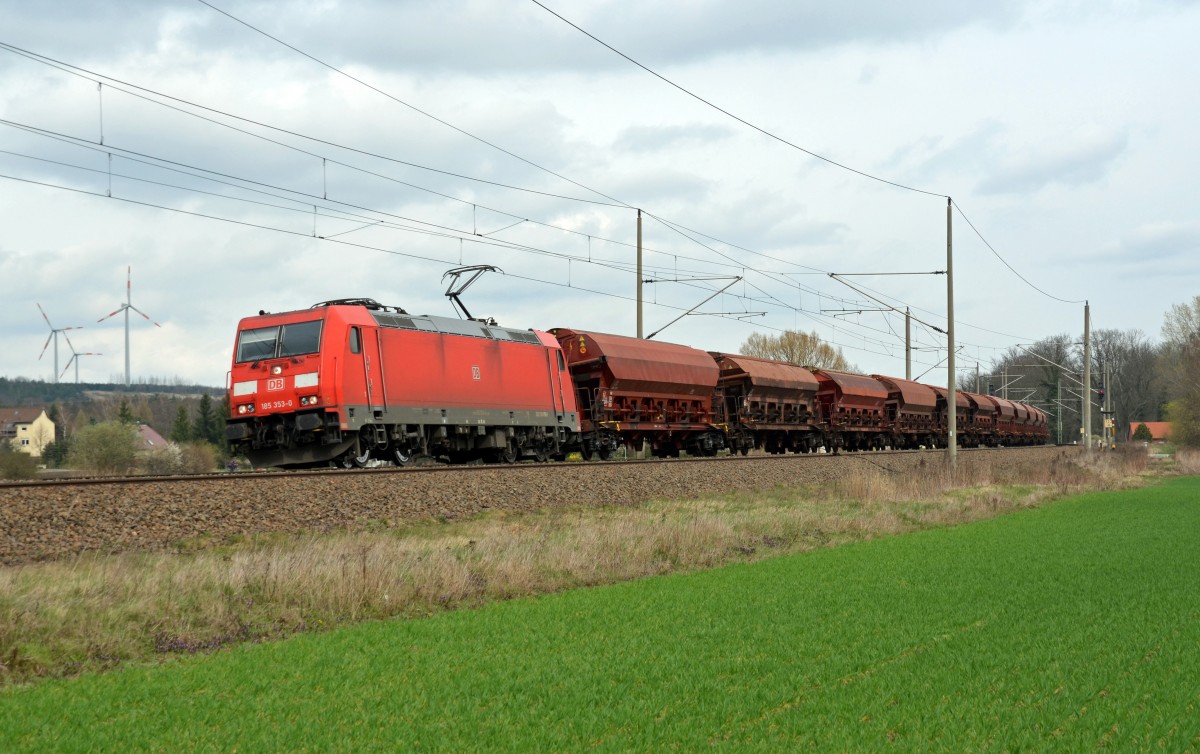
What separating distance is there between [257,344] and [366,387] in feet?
9.36

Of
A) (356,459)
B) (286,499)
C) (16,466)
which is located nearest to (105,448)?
(16,466)

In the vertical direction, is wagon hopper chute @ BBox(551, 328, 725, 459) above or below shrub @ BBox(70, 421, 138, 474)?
above

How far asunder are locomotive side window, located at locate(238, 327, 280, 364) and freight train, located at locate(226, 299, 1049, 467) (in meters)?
0.03

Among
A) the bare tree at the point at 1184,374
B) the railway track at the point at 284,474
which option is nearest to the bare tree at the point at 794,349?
the bare tree at the point at 1184,374

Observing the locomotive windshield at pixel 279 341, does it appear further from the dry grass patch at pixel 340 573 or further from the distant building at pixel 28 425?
the distant building at pixel 28 425

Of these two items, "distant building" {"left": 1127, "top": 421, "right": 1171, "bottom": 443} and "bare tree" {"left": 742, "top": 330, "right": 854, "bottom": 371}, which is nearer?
"bare tree" {"left": 742, "top": 330, "right": 854, "bottom": 371}

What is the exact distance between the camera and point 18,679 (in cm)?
877

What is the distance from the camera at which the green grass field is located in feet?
22.6

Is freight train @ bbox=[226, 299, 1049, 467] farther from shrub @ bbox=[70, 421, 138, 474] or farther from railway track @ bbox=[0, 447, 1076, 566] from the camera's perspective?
shrub @ bbox=[70, 421, 138, 474]

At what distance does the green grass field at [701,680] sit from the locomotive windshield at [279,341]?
1315cm

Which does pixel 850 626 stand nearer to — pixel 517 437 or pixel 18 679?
pixel 18 679

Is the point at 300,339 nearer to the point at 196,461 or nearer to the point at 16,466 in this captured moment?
the point at 16,466

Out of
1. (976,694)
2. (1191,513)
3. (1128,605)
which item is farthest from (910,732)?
(1191,513)

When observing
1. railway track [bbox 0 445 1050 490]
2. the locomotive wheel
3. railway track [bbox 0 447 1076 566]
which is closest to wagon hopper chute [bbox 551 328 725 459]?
railway track [bbox 0 445 1050 490]
